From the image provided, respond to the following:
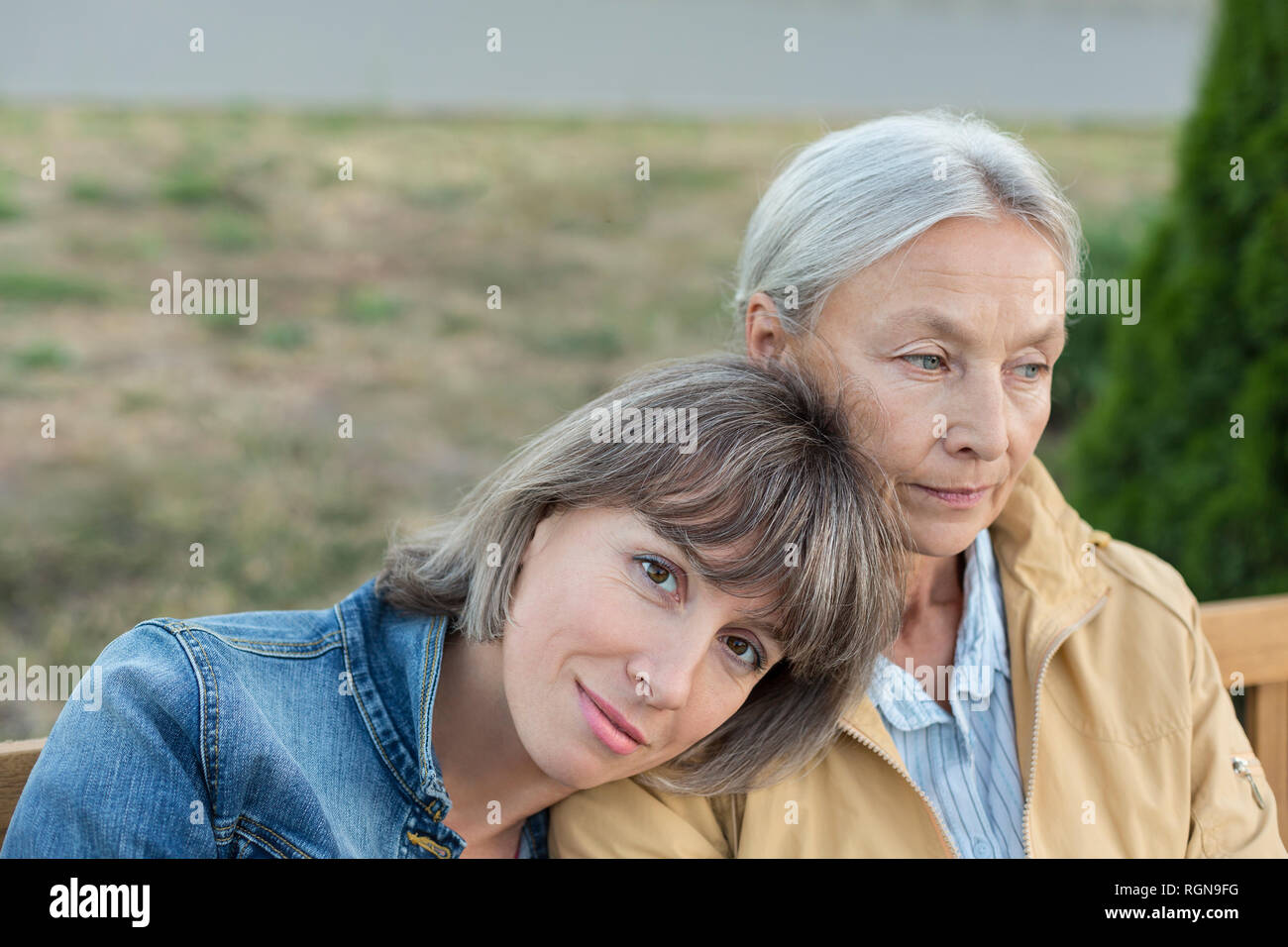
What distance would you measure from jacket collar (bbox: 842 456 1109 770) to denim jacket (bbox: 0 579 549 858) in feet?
2.37

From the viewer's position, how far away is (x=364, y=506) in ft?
14.9

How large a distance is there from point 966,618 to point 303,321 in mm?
3811

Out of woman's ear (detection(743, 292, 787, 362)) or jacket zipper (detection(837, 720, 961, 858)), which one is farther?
woman's ear (detection(743, 292, 787, 362))

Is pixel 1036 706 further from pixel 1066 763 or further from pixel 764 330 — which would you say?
pixel 764 330

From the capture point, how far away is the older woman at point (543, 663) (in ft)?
5.14

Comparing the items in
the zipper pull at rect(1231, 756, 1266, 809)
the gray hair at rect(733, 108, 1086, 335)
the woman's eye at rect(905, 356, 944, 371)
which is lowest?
the zipper pull at rect(1231, 756, 1266, 809)

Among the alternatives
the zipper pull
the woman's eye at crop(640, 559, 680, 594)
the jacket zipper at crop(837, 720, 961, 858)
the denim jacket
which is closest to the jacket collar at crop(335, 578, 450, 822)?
the denim jacket

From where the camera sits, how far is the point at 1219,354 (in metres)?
2.96

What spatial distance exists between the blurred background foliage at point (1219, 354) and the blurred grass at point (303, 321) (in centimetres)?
160

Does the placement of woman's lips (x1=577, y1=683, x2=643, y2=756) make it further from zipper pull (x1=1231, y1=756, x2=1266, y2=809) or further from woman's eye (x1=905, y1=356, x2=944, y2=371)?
zipper pull (x1=1231, y1=756, x2=1266, y2=809)

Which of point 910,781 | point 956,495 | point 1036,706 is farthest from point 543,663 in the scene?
point 1036,706

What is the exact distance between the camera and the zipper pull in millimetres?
2068

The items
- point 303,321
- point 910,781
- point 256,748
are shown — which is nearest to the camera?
point 256,748
